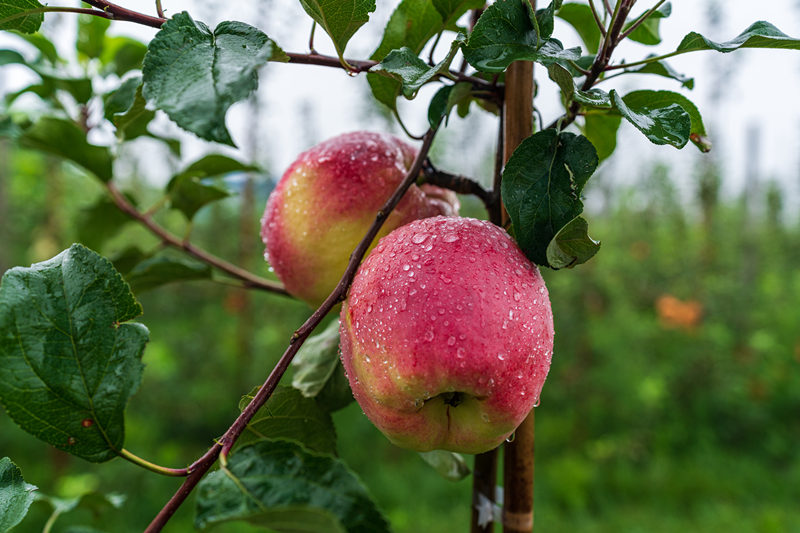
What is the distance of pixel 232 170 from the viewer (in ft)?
2.46

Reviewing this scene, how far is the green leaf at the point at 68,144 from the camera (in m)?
0.68

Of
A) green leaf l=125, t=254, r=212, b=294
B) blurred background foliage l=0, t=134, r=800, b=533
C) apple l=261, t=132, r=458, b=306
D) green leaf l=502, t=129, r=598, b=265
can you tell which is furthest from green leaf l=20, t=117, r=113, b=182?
blurred background foliage l=0, t=134, r=800, b=533

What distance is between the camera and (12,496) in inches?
14.6

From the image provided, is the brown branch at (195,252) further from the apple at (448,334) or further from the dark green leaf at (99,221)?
the apple at (448,334)

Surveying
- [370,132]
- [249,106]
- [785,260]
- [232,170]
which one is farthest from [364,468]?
[785,260]

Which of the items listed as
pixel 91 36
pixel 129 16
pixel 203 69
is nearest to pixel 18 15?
pixel 129 16

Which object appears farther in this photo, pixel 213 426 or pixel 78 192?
pixel 78 192

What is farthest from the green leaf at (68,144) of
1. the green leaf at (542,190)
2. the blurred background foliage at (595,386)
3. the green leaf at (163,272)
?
the blurred background foliage at (595,386)

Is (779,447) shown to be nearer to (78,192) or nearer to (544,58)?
(544,58)

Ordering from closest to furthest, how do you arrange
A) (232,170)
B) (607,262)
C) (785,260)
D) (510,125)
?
(510,125) < (232,170) < (607,262) < (785,260)

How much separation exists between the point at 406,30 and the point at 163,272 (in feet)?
1.16

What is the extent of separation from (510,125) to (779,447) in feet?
8.97

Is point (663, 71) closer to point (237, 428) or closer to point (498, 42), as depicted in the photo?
point (498, 42)

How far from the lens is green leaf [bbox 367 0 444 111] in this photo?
458 millimetres
